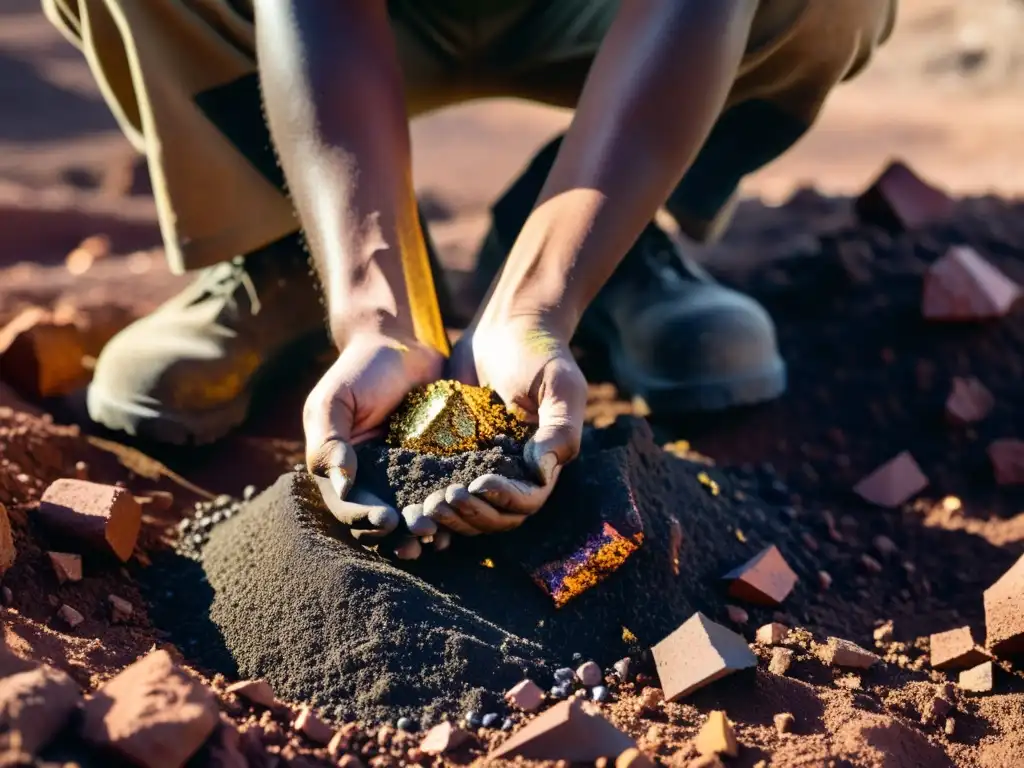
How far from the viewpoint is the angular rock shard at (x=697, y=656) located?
1353 mm

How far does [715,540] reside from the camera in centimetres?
168

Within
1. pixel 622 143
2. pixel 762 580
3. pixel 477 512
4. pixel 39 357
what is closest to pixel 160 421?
pixel 39 357

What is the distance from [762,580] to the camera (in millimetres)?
1590

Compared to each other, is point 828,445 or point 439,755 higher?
point 439,755

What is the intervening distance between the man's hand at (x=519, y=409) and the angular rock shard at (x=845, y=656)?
0.42 meters

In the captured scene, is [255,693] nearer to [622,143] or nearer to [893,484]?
[622,143]

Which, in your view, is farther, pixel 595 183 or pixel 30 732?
pixel 595 183

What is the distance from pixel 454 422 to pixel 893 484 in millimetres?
1011

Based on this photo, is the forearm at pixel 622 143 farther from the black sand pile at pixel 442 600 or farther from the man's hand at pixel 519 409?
the black sand pile at pixel 442 600

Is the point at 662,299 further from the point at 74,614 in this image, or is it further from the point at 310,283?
the point at 74,614

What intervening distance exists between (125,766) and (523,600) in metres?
0.55

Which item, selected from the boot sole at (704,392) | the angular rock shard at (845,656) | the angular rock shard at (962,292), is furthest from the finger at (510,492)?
the angular rock shard at (962,292)

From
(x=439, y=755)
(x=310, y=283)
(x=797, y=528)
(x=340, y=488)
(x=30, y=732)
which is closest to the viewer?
(x=30, y=732)

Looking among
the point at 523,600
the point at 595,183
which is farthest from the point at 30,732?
the point at 595,183
